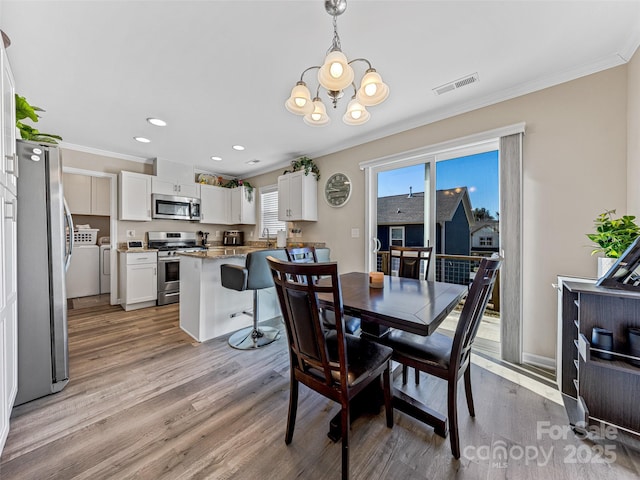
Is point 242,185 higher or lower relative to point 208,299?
higher

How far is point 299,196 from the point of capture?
12.9 ft

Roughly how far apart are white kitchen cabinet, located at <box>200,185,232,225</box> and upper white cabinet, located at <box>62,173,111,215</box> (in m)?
1.72

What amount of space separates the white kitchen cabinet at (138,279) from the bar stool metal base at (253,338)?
213 cm

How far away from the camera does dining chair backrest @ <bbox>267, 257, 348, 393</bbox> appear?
41.8 inches

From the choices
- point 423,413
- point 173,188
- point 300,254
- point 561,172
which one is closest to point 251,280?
point 300,254

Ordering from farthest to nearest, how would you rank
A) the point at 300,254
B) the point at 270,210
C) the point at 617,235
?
Answer: the point at 270,210 < the point at 300,254 < the point at 617,235

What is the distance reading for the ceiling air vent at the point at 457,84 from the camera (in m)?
2.10

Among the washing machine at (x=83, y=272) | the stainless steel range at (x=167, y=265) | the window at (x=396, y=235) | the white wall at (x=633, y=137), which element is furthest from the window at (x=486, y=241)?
the washing machine at (x=83, y=272)

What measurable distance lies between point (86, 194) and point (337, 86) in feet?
18.9

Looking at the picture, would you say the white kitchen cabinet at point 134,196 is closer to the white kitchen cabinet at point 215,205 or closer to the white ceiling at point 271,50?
the white kitchen cabinet at point 215,205

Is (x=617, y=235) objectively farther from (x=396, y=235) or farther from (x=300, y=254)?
(x=396, y=235)

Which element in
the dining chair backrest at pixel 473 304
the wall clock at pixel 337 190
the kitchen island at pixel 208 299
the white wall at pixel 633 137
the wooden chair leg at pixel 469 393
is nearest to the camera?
the dining chair backrest at pixel 473 304

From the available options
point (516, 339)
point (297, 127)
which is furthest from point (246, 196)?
point (516, 339)

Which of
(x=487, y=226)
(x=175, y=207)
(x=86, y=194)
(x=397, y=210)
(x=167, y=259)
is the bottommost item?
(x=167, y=259)
